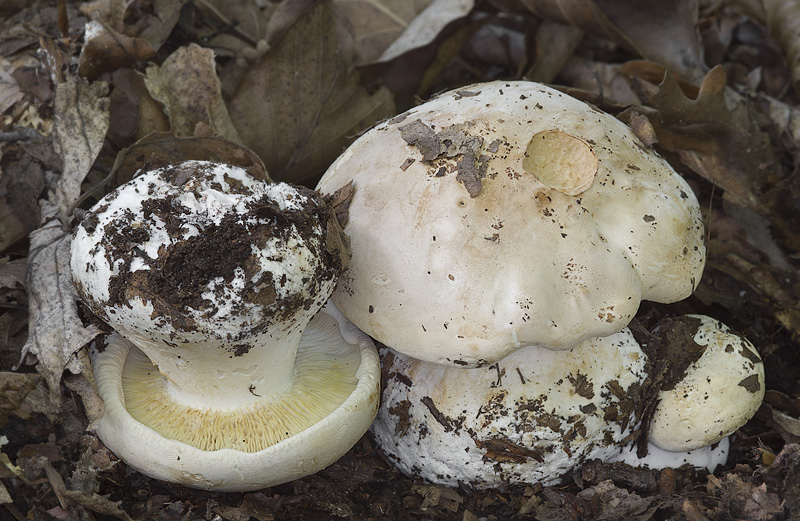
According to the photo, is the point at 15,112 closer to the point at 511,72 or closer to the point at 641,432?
the point at 511,72

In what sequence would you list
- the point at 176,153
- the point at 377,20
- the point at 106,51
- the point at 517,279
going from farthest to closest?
the point at 377,20 → the point at 106,51 → the point at 176,153 → the point at 517,279

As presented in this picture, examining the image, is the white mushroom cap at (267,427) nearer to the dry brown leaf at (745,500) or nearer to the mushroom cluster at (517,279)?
the mushroom cluster at (517,279)

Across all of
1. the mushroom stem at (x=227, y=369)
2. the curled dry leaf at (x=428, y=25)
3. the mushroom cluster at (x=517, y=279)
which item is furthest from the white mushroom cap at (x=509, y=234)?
the curled dry leaf at (x=428, y=25)

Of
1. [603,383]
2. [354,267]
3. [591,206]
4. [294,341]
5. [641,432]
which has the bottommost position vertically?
[641,432]

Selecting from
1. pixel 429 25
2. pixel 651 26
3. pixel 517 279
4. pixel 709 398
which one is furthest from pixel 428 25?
pixel 709 398

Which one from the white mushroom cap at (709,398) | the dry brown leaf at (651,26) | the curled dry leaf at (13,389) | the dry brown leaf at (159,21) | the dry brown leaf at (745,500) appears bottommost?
the dry brown leaf at (745,500)

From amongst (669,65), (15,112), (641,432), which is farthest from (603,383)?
(15,112)

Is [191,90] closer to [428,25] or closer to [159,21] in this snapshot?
[159,21]
